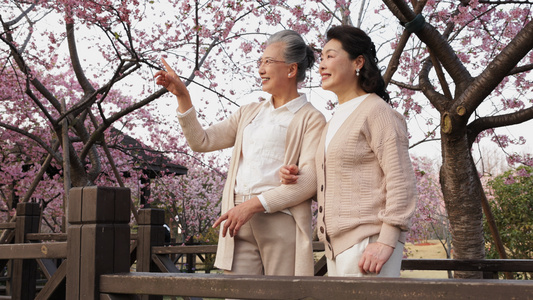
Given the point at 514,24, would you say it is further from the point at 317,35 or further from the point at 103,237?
the point at 103,237

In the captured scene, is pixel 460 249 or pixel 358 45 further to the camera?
pixel 460 249

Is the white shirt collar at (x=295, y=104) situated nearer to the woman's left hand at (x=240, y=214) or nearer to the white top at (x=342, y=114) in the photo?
the white top at (x=342, y=114)

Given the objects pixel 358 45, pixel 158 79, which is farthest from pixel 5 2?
pixel 358 45

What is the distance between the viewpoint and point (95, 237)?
164cm

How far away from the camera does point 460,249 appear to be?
4.34 meters

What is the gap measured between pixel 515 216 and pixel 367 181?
26.5 feet

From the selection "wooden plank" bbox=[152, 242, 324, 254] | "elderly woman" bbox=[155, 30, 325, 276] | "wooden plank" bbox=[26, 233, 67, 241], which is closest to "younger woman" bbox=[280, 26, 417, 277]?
"elderly woman" bbox=[155, 30, 325, 276]

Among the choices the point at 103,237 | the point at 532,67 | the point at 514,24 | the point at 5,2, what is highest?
the point at 5,2

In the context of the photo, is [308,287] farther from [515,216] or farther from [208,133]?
[515,216]

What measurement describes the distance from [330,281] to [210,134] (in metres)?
1.33

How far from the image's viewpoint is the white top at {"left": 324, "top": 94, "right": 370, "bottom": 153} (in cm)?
205

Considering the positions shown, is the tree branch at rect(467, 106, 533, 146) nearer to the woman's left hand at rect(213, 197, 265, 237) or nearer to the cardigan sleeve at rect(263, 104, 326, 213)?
the cardigan sleeve at rect(263, 104, 326, 213)

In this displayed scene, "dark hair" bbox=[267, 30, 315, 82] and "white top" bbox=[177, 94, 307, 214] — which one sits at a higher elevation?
"dark hair" bbox=[267, 30, 315, 82]

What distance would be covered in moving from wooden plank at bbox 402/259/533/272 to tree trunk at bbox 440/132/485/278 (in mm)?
1595
